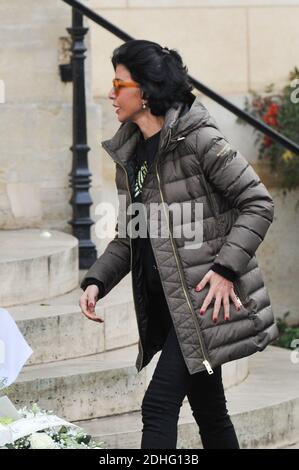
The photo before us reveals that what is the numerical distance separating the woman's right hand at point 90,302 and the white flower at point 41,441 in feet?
2.65

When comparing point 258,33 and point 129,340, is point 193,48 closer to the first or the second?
point 258,33

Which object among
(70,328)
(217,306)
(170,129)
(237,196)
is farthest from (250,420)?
(170,129)

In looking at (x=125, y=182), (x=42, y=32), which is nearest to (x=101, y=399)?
(x=125, y=182)

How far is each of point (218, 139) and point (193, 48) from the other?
4.21m

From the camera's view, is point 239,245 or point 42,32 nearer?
point 239,245

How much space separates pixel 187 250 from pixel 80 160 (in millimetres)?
2943

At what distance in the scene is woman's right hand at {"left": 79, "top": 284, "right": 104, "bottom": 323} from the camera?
500 centimetres

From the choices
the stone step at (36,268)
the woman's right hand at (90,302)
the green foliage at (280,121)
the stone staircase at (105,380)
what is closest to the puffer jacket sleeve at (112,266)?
the woman's right hand at (90,302)

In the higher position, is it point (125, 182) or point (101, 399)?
point (125, 182)

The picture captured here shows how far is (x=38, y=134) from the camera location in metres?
7.75

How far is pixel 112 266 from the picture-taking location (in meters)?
5.16

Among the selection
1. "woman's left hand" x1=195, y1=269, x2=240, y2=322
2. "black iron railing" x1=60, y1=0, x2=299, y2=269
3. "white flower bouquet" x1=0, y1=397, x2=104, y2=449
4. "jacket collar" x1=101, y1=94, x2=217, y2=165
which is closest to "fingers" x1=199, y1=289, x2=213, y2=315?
"woman's left hand" x1=195, y1=269, x2=240, y2=322

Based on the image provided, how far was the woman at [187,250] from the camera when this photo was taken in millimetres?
4797

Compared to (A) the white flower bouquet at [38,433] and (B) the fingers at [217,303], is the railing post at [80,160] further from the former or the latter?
(A) the white flower bouquet at [38,433]
